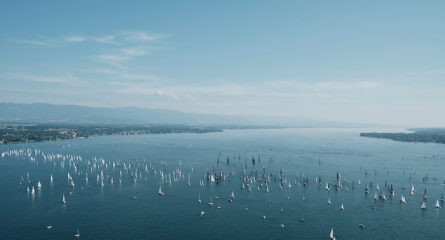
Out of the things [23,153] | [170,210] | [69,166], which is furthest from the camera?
[23,153]

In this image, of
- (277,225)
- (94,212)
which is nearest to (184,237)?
(277,225)

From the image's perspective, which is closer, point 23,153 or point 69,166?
point 69,166

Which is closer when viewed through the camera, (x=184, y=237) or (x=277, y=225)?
(x=184, y=237)

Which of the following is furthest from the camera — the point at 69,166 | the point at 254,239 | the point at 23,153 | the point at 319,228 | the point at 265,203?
the point at 23,153

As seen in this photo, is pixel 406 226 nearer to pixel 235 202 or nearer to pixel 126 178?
pixel 235 202

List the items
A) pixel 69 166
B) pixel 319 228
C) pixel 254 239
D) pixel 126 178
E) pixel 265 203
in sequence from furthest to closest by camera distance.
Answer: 1. pixel 69 166
2. pixel 126 178
3. pixel 265 203
4. pixel 319 228
5. pixel 254 239

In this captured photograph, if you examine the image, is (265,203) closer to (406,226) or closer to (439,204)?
(406,226)

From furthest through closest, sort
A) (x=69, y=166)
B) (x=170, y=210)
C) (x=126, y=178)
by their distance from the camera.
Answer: (x=69, y=166) < (x=126, y=178) < (x=170, y=210)

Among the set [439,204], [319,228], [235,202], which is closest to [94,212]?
[235,202]
